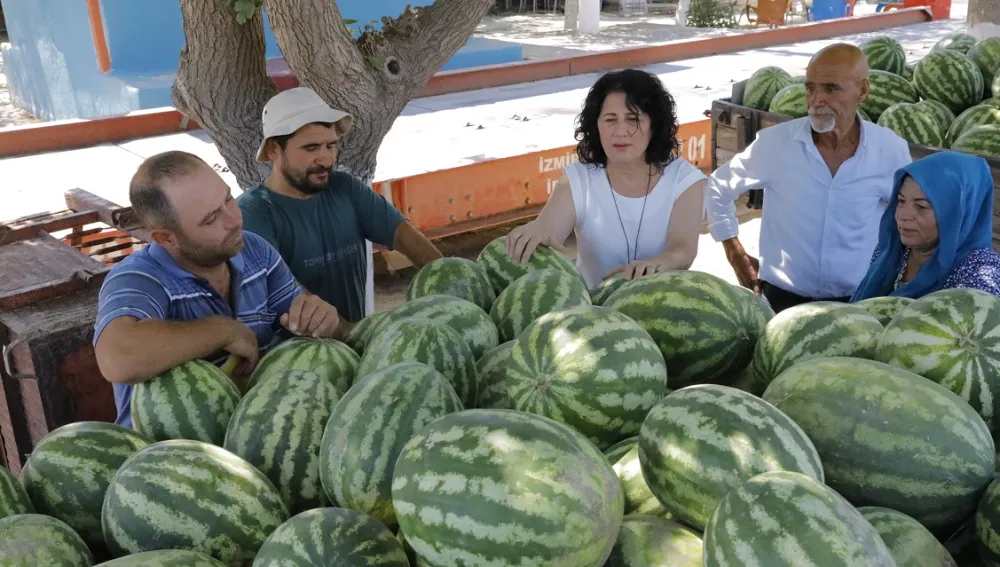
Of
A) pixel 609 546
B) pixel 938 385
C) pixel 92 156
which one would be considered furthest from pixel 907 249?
pixel 92 156

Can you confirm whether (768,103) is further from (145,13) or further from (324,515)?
(145,13)

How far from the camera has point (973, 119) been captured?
17.3 feet

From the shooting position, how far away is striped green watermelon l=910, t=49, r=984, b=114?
5734 mm

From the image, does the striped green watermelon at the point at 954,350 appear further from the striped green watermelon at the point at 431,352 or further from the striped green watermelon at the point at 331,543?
the striped green watermelon at the point at 331,543

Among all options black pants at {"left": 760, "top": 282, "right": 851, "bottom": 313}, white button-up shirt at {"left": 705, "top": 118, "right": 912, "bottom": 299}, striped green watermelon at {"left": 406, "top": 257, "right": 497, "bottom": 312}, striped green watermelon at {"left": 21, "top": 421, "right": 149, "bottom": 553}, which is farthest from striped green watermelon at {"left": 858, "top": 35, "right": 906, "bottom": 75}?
striped green watermelon at {"left": 21, "top": 421, "right": 149, "bottom": 553}

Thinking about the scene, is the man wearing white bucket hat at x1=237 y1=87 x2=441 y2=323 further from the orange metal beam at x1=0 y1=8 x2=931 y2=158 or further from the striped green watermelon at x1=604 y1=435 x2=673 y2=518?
the orange metal beam at x1=0 y1=8 x2=931 y2=158

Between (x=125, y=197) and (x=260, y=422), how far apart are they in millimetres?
5605

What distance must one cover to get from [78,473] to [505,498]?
0.94 meters

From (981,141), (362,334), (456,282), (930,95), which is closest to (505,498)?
(362,334)

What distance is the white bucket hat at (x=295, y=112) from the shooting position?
3258 mm

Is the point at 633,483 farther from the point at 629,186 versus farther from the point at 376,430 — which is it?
the point at 629,186

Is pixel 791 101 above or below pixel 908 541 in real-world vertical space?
above

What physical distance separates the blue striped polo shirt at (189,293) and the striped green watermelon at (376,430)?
95 cm

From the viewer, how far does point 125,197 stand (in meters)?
6.53
